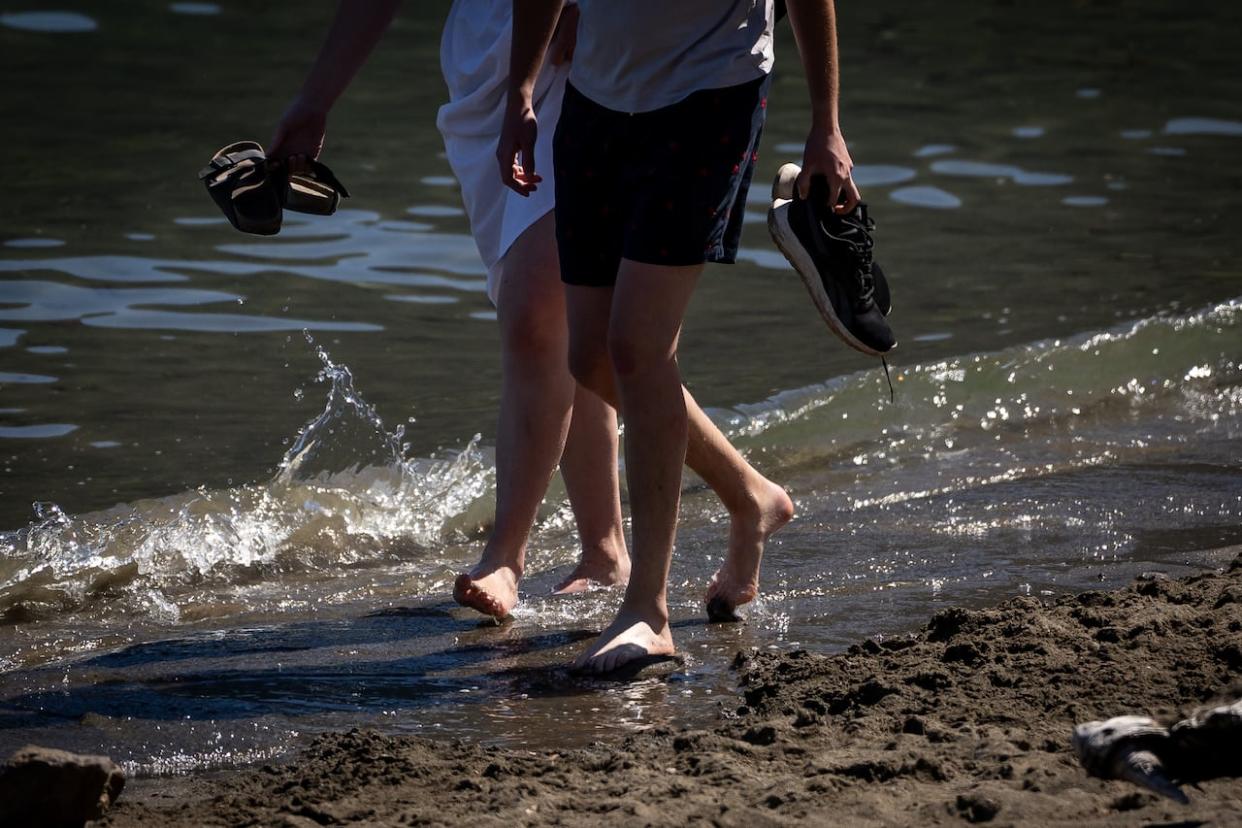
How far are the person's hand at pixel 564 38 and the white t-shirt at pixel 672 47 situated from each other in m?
0.55

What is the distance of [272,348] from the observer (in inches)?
300

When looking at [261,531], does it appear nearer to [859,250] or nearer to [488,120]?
[488,120]

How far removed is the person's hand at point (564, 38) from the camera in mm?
4480

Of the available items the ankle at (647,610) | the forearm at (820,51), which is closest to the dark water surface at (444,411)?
the ankle at (647,610)

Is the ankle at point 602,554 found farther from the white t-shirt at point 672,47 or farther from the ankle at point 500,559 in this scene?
the white t-shirt at point 672,47

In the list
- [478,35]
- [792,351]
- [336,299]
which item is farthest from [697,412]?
[336,299]

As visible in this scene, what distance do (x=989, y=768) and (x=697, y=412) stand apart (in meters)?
1.51

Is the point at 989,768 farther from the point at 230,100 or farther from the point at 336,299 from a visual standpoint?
the point at 230,100

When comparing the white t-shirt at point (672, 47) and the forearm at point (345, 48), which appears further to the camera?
the forearm at point (345, 48)

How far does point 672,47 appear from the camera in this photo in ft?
12.7

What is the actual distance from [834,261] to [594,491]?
107 centimetres

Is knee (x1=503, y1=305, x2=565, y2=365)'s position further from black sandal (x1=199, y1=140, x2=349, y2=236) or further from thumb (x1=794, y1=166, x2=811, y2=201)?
thumb (x1=794, y1=166, x2=811, y2=201)

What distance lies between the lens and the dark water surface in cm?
418

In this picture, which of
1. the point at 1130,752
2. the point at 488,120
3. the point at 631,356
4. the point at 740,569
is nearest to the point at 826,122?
the point at 631,356
